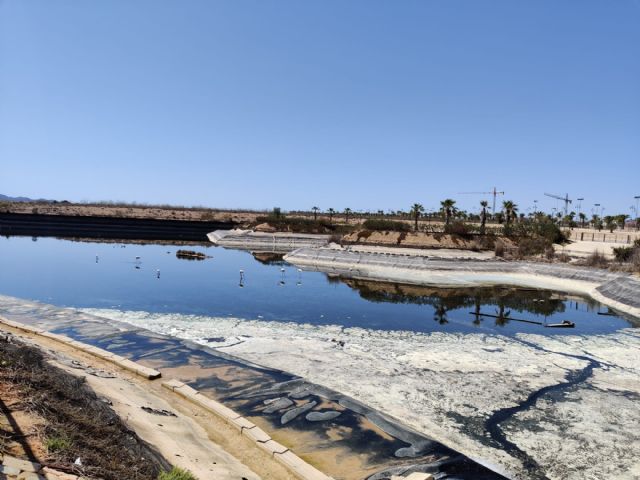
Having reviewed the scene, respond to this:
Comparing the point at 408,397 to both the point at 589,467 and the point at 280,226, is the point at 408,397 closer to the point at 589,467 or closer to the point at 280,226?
the point at 589,467

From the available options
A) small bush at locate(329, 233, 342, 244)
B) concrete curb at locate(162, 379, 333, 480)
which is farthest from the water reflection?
small bush at locate(329, 233, 342, 244)

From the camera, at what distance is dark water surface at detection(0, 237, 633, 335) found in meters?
26.2

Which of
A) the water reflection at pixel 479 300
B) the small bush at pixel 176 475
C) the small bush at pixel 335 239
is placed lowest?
the water reflection at pixel 479 300

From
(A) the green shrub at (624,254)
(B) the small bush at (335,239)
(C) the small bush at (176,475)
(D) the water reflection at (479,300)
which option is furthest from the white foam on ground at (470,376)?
(B) the small bush at (335,239)

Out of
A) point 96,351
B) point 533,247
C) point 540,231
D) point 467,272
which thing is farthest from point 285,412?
point 540,231

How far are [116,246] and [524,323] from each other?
172ft

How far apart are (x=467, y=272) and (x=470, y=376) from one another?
3146 centimetres

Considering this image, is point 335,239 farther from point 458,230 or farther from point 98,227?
point 98,227

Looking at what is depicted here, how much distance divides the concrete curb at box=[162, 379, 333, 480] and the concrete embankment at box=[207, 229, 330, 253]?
170ft

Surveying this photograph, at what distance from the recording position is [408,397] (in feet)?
46.4

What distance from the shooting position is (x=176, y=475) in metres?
7.41

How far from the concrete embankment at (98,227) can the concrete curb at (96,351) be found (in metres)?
59.1

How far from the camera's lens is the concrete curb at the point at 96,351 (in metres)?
14.3

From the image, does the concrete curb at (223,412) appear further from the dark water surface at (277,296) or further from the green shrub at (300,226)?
the green shrub at (300,226)
